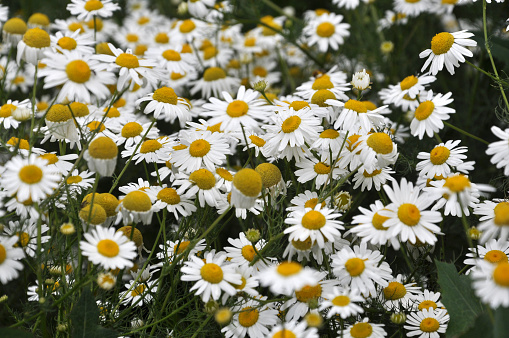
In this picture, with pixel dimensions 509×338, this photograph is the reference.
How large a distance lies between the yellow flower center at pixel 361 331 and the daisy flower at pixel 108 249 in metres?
0.57

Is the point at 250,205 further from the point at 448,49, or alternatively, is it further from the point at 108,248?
the point at 448,49

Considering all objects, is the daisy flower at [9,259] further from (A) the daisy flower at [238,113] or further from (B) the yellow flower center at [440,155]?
(B) the yellow flower center at [440,155]

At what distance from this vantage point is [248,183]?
1.30 meters

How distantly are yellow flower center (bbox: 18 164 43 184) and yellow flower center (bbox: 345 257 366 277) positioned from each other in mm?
766

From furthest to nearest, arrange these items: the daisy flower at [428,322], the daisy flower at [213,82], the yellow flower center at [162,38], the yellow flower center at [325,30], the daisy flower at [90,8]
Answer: the yellow flower center at [162,38] < the yellow flower center at [325,30] < the daisy flower at [213,82] < the daisy flower at [90,8] < the daisy flower at [428,322]

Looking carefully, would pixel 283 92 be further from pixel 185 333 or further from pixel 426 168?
pixel 185 333

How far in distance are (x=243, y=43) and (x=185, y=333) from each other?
72.1 inches

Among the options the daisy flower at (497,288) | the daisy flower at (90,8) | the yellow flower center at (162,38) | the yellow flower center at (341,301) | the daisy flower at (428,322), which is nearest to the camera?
the daisy flower at (497,288)

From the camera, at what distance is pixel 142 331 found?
1455 millimetres

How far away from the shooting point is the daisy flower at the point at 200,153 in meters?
1.55

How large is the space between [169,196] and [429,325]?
79cm

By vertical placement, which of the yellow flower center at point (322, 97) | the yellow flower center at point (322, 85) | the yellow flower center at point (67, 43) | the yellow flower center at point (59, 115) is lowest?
the yellow flower center at point (59, 115)

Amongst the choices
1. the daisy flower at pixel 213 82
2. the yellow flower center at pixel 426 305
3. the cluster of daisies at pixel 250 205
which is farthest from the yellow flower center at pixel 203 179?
the daisy flower at pixel 213 82

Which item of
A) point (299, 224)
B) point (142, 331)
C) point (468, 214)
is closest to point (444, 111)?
point (468, 214)
